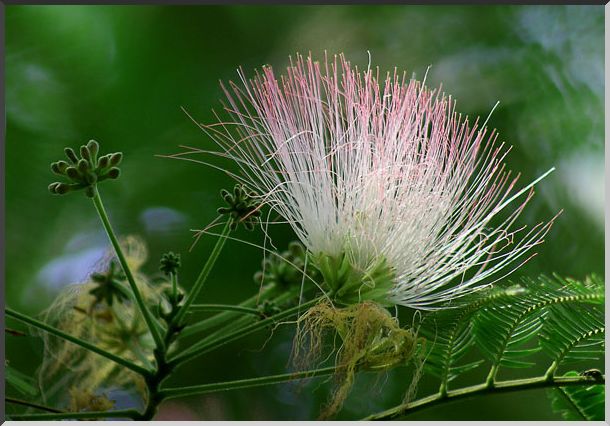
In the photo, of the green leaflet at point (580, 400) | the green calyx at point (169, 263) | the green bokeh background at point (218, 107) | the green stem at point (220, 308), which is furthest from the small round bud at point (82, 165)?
the green leaflet at point (580, 400)

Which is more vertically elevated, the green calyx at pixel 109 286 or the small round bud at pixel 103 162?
the small round bud at pixel 103 162

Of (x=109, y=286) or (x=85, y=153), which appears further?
(x=109, y=286)

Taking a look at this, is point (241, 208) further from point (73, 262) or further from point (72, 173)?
point (73, 262)

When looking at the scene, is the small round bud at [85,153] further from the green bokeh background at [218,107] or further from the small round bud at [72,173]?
the green bokeh background at [218,107]

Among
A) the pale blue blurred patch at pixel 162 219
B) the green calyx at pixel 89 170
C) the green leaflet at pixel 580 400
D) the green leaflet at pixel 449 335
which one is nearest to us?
the green calyx at pixel 89 170

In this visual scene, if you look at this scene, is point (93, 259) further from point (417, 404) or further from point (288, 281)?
point (417, 404)

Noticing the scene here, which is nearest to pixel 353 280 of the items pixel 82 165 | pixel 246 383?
pixel 246 383

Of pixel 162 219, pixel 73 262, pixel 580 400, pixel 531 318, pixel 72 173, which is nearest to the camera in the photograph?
pixel 72 173
